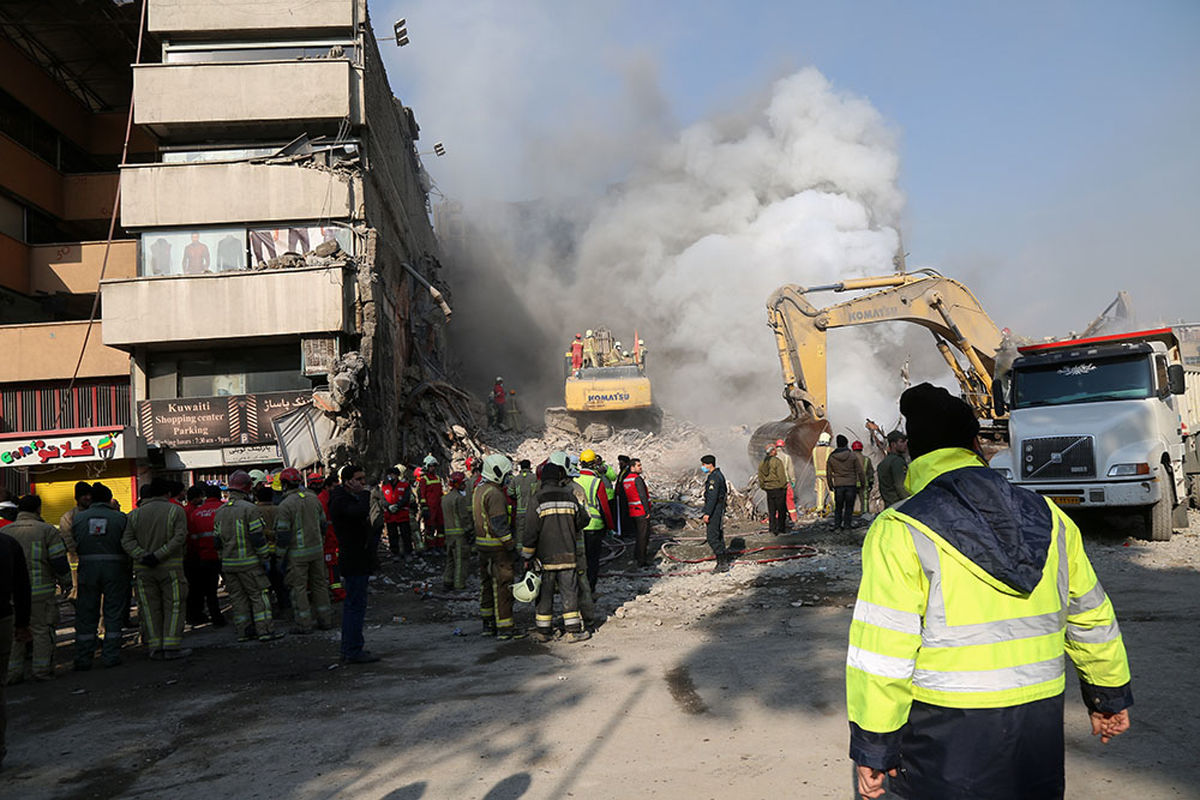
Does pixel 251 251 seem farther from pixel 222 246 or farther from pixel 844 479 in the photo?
pixel 844 479

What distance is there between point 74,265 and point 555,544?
23.0 meters

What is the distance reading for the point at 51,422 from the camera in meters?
22.1

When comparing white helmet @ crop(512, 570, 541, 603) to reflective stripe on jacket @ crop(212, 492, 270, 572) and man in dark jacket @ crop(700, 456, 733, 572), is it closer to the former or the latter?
reflective stripe on jacket @ crop(212, 492, 270, 572)

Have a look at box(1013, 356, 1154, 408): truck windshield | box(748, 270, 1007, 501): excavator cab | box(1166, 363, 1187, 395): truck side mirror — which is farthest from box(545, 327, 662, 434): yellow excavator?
box(1166, 363, 1187, 395): truck side mirror

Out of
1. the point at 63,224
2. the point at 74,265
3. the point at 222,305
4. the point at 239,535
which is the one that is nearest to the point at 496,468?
the point at 239,535

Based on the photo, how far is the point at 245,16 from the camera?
22.0 metres

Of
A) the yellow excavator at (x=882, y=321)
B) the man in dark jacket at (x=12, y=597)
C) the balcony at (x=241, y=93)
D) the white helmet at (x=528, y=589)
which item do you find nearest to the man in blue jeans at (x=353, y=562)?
the white helmet at (x=528, y=589)

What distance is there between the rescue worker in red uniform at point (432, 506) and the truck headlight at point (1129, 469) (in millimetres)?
10399

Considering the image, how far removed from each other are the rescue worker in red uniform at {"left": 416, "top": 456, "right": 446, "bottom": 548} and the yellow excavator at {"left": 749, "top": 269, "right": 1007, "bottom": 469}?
7.04 metres

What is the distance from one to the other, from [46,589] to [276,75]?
17701mm

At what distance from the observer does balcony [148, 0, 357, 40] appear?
2192 centimetres

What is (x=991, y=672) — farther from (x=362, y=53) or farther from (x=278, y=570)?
(x=362, y=53)

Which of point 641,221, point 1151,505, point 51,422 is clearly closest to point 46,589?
point 1151,505

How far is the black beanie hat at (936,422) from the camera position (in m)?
2.55
